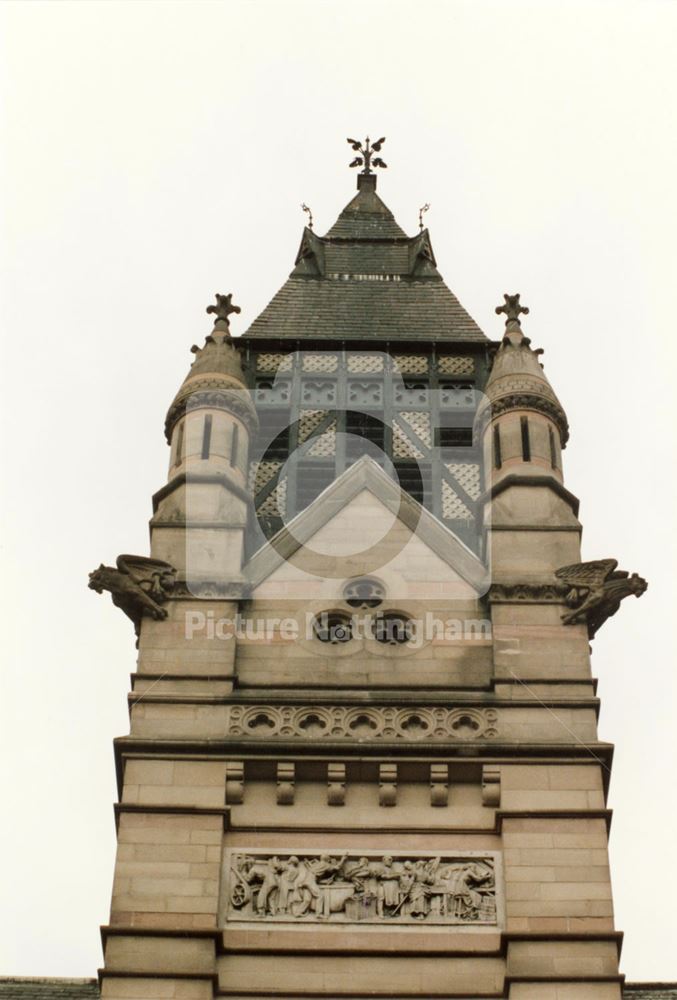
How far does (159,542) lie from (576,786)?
5843 mm

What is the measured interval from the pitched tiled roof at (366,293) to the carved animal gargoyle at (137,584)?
7.66 meters

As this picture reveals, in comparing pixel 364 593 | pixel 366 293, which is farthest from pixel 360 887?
pixel 366 293

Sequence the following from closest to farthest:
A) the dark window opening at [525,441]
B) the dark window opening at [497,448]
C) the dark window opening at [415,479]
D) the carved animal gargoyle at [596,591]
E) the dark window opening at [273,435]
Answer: the carved animal gargoyle at [596,591]
the dark window opening at [525,441]
the dark window opening at [497,448]
the dark window opening at [415,479]
the dark window opening at [273,435]

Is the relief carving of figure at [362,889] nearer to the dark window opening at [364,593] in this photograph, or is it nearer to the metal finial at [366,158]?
the dark window opening at [364,593]

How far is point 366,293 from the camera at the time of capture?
35.3 m

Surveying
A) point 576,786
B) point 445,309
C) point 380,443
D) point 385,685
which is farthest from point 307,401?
point 576,786

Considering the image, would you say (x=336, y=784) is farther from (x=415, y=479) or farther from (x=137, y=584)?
(x=415, y=479)

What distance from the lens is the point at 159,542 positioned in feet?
88.6

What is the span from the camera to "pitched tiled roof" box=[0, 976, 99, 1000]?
23.9m

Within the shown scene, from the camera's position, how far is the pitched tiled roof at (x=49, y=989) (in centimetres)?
2389

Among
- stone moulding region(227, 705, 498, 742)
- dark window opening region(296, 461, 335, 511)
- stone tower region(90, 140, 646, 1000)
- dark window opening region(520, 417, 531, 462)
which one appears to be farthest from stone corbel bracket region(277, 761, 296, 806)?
dark window opening region(296, 461, 335, 511)

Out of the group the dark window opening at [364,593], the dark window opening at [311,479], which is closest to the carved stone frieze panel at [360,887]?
the dark window opening at [364,593]

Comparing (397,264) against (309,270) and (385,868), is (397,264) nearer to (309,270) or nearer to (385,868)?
(309,270)

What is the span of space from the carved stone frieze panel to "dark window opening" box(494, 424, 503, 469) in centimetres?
641
